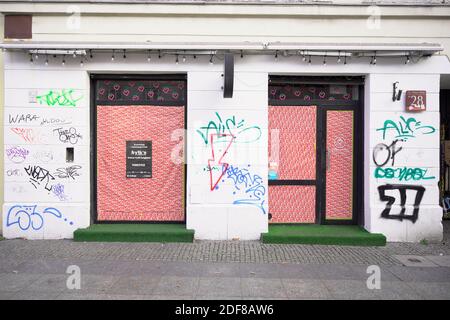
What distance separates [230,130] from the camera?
769cm

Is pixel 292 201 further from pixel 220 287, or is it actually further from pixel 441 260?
pixel 220 287

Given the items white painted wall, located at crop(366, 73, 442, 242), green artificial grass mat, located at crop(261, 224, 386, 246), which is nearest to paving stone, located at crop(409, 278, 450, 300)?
green artificial grass mat, located at crop(261, 224, 386, 246)

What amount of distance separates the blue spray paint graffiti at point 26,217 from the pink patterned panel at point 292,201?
4474 mm

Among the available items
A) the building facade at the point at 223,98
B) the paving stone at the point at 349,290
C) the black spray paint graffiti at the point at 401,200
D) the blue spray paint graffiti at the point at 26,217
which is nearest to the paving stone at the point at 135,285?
the building facade at the point at 223,98

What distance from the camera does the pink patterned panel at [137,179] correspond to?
810 centimetres

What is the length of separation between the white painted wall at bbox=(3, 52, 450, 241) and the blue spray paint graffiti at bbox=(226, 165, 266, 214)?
72mm

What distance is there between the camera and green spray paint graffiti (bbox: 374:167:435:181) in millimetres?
7668

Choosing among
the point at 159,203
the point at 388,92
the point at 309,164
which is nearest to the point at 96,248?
the point at 159,203

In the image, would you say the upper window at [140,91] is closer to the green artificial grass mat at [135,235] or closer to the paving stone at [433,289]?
the green artificial grass mat at [135,235]

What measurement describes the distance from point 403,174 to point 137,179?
5.43 metres

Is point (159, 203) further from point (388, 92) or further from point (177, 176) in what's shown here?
point (388, 92)

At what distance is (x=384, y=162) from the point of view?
768 cm

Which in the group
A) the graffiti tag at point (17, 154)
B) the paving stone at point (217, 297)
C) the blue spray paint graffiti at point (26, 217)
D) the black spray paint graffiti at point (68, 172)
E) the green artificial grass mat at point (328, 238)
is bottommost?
the paving stone at point (217, 297)

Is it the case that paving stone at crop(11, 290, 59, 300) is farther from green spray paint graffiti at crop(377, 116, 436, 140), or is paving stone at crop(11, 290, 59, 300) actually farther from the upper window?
green spray paint graffiti at crop(377, 116, 436, 140)
